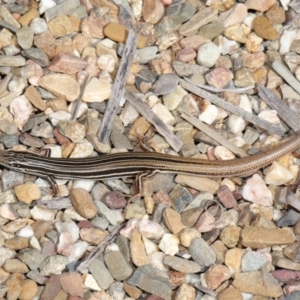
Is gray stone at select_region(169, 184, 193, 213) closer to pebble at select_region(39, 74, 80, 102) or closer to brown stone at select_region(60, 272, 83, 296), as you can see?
brown stone at select_region(60, 272, 83, 296)

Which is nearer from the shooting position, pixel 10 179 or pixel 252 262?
pixel 252 262

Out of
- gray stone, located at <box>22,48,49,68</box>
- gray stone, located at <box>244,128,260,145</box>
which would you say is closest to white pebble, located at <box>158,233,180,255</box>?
gray stone, located at <box>244,128,260,145</box>

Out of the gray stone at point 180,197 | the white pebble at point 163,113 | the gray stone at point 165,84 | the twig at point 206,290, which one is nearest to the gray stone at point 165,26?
the gray stone at point 165,84

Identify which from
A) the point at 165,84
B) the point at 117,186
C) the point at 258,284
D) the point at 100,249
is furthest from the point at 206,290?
the point at 165,84

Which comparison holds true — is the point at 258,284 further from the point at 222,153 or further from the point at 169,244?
the point at 222,153

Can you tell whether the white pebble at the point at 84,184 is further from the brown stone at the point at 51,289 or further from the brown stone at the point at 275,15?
the brown stone at the point at 275,15

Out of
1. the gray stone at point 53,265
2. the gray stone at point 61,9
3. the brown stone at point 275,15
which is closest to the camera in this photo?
the gray stone at point 53,265

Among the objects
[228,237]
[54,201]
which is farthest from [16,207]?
[228,237]
